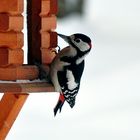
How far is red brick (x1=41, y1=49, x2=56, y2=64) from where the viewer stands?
6.05 meters

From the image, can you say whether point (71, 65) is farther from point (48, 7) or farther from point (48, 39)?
point (48, 7)

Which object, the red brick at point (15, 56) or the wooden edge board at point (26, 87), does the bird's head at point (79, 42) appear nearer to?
the wooden edge board at point (26, 87)

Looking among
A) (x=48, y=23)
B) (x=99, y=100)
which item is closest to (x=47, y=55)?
(x=48, y=23)

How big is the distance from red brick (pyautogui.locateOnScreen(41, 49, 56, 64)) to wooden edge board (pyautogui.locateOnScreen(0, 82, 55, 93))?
21 centimetres

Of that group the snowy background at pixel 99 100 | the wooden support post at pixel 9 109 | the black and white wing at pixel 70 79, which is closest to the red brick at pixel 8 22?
the wooden support post at pixel 9 109

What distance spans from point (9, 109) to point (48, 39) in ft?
1.74

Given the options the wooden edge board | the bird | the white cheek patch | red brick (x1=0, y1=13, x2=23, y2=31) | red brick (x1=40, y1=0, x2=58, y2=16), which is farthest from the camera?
the white cheek patch

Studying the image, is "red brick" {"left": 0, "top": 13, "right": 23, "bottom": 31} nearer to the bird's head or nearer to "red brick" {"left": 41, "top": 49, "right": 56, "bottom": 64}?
"red brick" {"left": 41, "top": 49, "right": 56, "bottom": 64}

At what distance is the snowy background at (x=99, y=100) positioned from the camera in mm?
11133

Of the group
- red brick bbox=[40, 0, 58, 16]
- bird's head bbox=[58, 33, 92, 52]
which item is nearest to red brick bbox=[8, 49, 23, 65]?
red brick bbox=[40, 0, 58, 16]

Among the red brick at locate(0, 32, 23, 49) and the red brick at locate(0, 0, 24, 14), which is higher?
the red brick at locate(0, 0, 24, 14)

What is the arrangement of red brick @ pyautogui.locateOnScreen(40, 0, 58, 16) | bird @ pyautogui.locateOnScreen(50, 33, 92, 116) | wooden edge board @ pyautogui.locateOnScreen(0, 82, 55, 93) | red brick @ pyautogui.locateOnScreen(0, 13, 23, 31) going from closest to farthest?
1. wooden edge board @ pyautogui.locateOnScreen(0, 82, 55, 93)
2. red brick @ pyautogui.locateOnScreen(0, 13, 23, 31)
3. red brick @ pyautogui.locateOnScreen(40, 0, 58, 16)
4. bird @ pyautogui.locateOnScreen(50, 33, 92, 116)

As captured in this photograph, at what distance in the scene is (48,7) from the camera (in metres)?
5.98

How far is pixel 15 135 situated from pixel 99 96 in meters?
2.64
